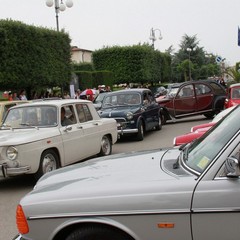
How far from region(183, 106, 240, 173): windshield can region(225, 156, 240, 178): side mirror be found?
0.64 feet

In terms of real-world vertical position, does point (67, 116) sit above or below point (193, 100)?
above

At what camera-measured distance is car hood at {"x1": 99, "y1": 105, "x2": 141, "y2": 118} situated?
1322 cm

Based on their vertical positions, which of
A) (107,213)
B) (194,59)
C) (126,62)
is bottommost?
(107,213)

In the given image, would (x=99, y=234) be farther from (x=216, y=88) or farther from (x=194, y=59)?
(x=194, y=59)

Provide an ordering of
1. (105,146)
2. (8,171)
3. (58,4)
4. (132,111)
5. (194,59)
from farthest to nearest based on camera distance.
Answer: (194,59)
(58,4)
(132,111)
(105,146)
(8,171)

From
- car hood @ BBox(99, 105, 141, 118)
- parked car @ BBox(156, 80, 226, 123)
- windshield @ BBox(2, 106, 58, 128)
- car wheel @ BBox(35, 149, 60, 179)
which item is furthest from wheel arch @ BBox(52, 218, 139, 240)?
parked car @ BBox(156, 80, 226, 123)

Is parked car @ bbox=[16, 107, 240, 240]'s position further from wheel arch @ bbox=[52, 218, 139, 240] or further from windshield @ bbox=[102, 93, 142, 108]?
windshield @ bbox=[102, 93, 142, 108]

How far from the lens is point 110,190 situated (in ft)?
10.1

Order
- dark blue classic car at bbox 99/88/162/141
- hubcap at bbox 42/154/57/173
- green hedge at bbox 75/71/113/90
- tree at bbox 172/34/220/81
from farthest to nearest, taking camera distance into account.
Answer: tree at bbox 172/34/220/81, green hedge at bbox 75/71/113/90, dark blue classic car at bbox 99/88/162/141, hubcap at bbox 42/154/57/173

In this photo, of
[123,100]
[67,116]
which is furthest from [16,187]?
[123,100]

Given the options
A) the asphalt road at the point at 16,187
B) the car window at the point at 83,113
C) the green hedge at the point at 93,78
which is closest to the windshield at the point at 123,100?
the asphalt road at the point at 16,187

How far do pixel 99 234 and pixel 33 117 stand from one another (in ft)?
18.1

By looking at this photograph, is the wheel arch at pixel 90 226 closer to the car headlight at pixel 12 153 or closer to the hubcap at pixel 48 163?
the car headlight at pixel 12 153

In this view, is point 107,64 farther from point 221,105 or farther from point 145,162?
point 145,162
